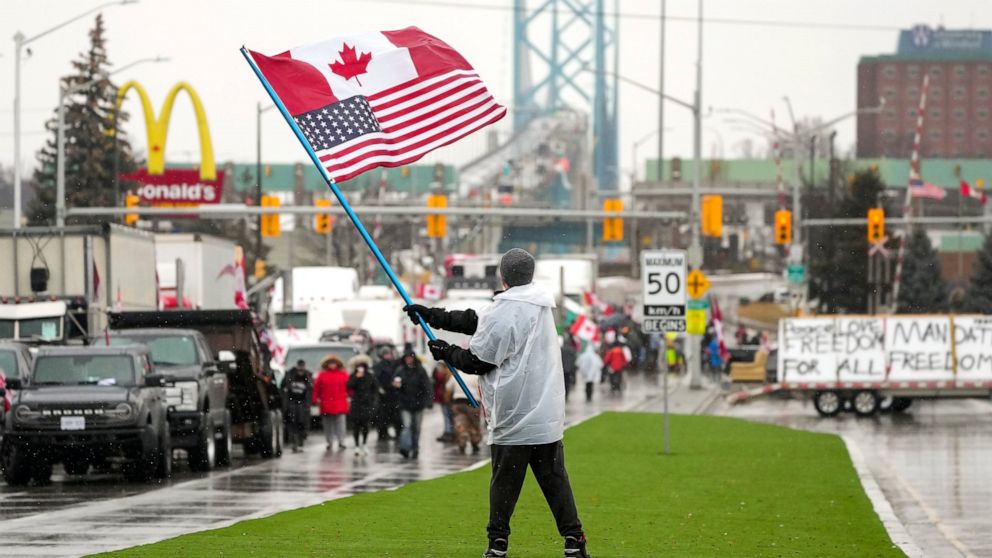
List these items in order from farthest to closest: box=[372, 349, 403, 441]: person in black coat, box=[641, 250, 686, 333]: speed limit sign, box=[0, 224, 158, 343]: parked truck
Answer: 1. box=[372, 349, 403, 441]: person in black coat
2. box=[0, 224, 158, 343]: parked truck
3. box=[641, 250, 686, 333]: speed limit sign

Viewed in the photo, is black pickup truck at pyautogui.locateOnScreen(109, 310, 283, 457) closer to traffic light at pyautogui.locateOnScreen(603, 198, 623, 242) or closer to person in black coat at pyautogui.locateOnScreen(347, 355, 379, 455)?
person in black coat at pyautogui.locateOnScreen(347, 355, 379, 455)

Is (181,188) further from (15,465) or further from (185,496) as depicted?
(185,496)

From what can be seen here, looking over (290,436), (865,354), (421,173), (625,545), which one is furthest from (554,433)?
(421,173)

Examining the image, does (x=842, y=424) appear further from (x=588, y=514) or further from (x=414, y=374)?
(x=588, y=514)

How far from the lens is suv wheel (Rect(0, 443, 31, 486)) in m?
22.3

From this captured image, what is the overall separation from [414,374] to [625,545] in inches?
627

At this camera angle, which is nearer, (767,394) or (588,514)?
(588,514)

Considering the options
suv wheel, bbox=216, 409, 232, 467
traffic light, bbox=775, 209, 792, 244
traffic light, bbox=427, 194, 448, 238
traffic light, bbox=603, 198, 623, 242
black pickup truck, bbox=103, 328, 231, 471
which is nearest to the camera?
black pickup truck, bbox=103, 328, 231, 471

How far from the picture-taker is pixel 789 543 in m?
13.9

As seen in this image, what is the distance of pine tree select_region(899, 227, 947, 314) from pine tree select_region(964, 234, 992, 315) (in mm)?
1737

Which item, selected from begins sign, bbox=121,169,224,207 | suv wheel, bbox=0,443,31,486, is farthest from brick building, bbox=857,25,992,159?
suv wheel, bbox=0,443,31,486

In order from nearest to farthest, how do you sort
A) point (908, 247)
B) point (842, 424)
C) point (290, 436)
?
point (290, 436) < point (842, 424) < point (908, 247)

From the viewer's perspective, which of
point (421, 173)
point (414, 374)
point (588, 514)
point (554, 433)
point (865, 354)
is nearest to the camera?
point (554, 433)

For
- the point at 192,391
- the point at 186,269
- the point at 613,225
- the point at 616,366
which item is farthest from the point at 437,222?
the point at 192,391
